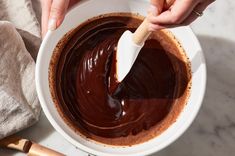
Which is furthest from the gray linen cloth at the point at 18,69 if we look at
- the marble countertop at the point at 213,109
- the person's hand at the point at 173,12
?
the person's hand at the point at 173,12

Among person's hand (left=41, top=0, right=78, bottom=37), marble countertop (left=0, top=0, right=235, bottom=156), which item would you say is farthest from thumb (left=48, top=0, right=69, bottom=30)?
marble countertop (left=0, top=0, right=235, bottom=156)

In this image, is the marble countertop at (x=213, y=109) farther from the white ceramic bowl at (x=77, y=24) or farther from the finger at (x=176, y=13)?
the finger at (x=176, y=13)

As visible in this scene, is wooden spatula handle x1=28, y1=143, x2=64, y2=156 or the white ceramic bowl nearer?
the white ceramic bowl

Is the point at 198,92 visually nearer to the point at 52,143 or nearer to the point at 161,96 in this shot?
the point at 161,96

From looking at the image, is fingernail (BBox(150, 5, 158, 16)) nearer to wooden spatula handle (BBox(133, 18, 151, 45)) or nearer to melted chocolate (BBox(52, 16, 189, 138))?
wooden spatula handle (BBox(133, 18, 151, 45))

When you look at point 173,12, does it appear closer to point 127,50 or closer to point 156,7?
point 156,7

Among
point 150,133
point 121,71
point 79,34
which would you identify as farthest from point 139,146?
point 79,34
